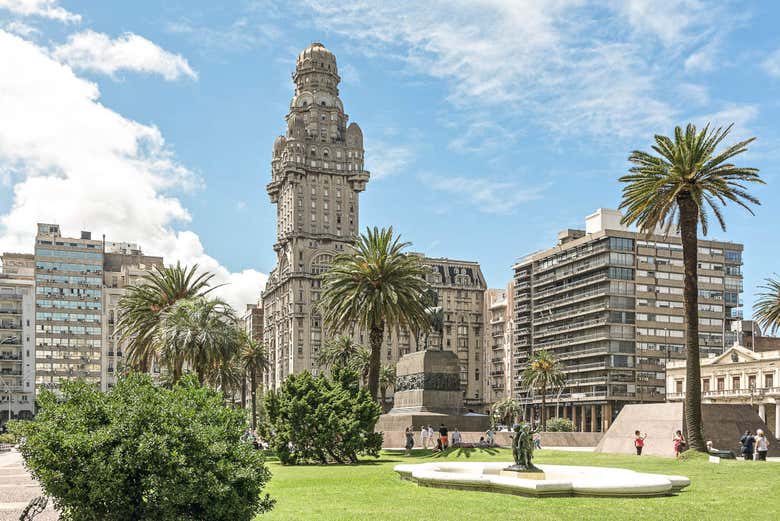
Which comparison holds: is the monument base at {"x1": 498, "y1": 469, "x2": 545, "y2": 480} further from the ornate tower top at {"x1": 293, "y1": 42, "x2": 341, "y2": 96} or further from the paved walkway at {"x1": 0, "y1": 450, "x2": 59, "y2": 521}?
the ornate tower top at {"x1": 293, "y1": 42, "x2": 341, "y2": 96}

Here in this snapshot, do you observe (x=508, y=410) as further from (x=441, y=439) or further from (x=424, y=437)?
(x=441, y=439)

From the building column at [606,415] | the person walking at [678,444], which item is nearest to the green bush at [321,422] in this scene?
the person walking at [678,444]

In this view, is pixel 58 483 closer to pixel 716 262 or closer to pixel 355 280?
pixel 355 280

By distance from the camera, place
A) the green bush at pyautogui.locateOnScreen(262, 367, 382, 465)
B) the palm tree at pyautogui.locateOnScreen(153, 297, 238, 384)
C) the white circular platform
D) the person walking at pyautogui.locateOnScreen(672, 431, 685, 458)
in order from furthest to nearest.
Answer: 1. the palm tree at pyautogui.locateOnScreen(153, 297, 238, 384)
2. the person walking at pyautogui.locateOnScreen(672, 431, 685, 458)
3. the green bush at pyautogui.locateOnScreen(262, 367, 382, 465)
4. the white circular platform

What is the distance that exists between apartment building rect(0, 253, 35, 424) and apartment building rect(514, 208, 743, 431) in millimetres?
85528

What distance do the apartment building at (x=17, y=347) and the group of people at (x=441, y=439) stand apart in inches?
4135

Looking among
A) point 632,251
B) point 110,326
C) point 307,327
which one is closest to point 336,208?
point 307,327

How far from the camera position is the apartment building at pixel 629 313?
116 m

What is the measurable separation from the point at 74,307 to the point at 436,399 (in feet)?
362

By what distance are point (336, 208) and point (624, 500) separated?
13041 centimetres

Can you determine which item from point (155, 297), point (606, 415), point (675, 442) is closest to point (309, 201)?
point (606, 415)

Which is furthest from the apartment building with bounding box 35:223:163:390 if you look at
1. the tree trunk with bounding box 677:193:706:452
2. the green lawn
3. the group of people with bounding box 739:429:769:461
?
the green lawn

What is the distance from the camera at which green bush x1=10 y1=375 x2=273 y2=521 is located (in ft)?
46.5

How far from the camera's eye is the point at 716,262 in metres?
120
